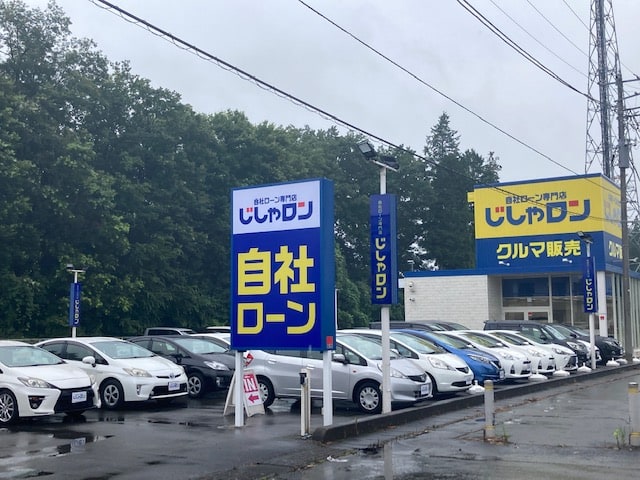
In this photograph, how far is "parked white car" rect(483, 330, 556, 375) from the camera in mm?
21578

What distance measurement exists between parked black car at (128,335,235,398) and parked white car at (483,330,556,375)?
8316 millimetres

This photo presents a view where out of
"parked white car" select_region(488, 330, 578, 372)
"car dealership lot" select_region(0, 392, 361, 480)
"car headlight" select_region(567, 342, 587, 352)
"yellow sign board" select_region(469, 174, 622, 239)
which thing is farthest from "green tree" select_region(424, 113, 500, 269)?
"car dealership lot" select_region(0, 392, 361, 480)

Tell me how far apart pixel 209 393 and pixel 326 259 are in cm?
742

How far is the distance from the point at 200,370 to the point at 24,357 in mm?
4534

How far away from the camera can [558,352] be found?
23.6m

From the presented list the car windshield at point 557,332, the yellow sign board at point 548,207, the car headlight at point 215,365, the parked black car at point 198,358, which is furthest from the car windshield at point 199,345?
the yellow sign board at point 548,207

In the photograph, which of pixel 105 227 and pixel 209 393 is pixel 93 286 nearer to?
pixel 105 227

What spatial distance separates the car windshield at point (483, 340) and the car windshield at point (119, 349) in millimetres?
9266

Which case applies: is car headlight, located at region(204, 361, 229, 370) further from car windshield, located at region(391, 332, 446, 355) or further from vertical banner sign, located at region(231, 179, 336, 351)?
vertical banner sign, located at region(231, 179, 336, 351)

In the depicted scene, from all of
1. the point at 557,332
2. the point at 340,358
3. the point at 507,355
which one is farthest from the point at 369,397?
the point at 557,332

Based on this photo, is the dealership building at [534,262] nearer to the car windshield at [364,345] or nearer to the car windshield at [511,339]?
the car windshield at [511,339]

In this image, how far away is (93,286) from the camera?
32062 millimetres

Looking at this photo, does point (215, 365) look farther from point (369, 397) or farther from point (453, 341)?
point (453, 341)

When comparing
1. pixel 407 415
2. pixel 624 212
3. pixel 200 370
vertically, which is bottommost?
pixel 407 415
